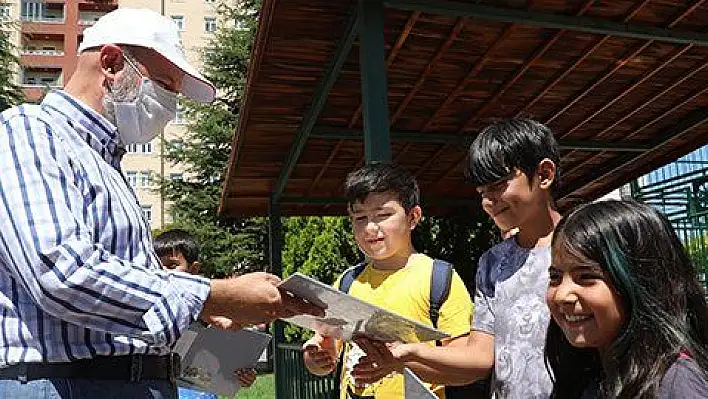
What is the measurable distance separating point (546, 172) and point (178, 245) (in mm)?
2662

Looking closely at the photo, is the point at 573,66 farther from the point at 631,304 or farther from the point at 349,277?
the point at 631,304

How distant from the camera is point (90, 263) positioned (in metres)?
1.83

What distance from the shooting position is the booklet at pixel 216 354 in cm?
263

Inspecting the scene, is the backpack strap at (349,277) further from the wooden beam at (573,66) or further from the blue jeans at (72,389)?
the wooden beam at (573,66)

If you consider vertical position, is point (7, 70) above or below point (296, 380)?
above

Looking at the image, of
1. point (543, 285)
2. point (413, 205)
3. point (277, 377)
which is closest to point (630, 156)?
point (277, 377)

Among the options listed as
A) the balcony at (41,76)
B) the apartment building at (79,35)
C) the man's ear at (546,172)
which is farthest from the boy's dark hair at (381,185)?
the balcony at (41,76)

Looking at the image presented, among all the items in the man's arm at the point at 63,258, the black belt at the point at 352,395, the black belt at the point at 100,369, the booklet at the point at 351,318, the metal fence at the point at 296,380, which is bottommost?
the metal fence at the point at 296,380

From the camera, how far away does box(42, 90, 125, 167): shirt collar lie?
83.4 inches

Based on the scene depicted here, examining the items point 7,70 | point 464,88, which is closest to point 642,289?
point 464,88

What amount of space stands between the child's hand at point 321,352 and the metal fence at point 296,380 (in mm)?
2097

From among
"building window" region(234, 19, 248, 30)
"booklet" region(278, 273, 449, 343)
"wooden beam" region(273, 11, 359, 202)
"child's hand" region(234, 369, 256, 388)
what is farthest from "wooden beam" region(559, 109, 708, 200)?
"building window" region(234, 19, 248, 30)

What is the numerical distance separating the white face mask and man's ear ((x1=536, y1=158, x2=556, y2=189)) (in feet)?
3.58

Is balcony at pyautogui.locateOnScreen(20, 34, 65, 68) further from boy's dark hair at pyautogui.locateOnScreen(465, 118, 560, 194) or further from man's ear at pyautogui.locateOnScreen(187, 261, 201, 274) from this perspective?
boy's dark hair at pyautogui.locateOnScreen(465, 118, 560, 194)
